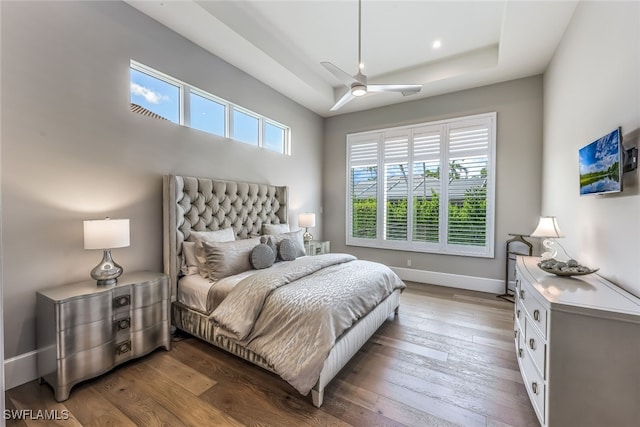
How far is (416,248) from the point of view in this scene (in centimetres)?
487

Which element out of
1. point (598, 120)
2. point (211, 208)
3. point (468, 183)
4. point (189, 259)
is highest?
point (598, 120)

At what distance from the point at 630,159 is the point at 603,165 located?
0.72ft

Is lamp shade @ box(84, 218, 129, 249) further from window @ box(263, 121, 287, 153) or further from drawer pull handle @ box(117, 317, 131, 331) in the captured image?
window @ box(263, 121, 287, 153)

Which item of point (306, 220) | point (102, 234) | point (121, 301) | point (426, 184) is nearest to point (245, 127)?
point (306, 220)

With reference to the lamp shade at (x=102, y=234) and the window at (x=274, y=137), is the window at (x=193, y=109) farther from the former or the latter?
the lamp shade at (x=102, y=234)

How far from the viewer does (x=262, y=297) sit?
226cm

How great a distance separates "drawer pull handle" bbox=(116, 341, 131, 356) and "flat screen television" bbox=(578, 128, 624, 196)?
3839 mm

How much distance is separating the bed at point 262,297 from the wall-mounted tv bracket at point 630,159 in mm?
2031

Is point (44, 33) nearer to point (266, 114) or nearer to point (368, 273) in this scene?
point (266, 114)

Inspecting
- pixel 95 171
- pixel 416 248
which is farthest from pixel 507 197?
pixel 95 171

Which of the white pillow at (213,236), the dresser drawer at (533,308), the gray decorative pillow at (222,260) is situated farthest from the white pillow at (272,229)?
the dresser drawer at (533,308)

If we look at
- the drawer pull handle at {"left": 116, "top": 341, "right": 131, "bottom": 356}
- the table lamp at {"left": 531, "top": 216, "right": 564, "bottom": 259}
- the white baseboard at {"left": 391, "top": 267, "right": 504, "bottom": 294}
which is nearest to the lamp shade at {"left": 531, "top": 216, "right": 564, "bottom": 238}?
the table lamp at {"left": 531, "top": 216, "right": 564, "bottom": 259}

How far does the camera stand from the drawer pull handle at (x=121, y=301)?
225cm

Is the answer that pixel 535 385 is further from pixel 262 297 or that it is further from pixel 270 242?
pixel 270 242
